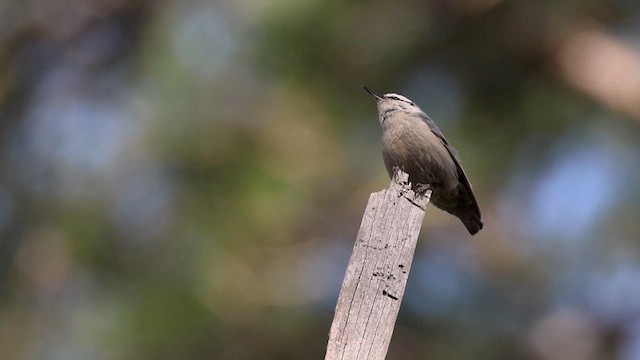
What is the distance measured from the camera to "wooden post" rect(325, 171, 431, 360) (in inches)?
64.4

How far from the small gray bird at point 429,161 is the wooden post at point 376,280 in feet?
4.05

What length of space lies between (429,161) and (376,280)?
1.42m

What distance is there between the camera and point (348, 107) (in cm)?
367

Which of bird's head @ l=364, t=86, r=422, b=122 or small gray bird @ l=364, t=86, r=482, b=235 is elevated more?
bird's head @ l=364, t=86, r=422, b=122

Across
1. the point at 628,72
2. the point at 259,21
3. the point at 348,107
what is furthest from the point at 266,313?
the point at 628,72

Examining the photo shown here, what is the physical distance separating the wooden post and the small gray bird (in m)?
1.23

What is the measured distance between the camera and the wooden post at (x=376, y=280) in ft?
5.37

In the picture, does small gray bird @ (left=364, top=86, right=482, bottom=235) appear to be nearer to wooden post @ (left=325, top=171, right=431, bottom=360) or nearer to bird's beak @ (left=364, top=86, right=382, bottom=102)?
bird's beak @ (left=364, top=86, right=382, bottom=102)

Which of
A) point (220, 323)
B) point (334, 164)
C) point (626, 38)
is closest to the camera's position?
point (220, 323)

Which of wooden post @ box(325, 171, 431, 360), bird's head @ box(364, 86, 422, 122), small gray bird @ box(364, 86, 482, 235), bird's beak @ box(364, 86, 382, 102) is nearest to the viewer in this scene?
wooden post @ box(325, 171, 431, 360)

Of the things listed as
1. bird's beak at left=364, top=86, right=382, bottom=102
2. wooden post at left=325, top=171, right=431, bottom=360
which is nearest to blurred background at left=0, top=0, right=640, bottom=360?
bird's beak at left=364, top=86, right=382, bottom=102

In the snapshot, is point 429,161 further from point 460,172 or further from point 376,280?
point 376,280

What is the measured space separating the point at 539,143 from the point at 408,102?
65 centimetres

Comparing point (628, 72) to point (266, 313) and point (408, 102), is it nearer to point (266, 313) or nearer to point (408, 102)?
point (408, 102)
